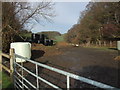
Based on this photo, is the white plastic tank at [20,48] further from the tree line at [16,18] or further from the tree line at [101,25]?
the tree line at [101,25]

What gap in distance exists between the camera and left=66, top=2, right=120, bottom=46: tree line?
25.2 m

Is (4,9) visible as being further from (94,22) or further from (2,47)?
(94,22)

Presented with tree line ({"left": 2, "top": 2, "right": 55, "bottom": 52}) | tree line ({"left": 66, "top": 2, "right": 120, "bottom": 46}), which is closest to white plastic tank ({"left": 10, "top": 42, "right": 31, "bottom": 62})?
tree line ({"left": 2, "top": 2, "right": 55, "bottom": 52})

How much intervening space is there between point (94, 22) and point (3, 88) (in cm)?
2638

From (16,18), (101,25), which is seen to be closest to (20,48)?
(16,18)

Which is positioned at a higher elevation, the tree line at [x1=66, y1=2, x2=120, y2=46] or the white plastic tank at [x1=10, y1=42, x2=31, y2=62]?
the tree line at [x1=66, y1=2, x2=120, y2=46]

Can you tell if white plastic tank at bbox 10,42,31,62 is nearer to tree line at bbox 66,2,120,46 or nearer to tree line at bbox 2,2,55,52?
tree line at bbox 2,2,55,52

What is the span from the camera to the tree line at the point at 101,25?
992 inches

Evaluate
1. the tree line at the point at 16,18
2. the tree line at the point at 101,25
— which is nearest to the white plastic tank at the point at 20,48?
the tree line at the point at 16,18

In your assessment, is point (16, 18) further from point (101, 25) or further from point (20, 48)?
point (101, 25)

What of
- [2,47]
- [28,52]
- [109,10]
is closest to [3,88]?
[28,52]

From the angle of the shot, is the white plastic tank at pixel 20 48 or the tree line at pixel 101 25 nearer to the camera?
the white plastic tank at pixel 20 48

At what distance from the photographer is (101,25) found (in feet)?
92.9

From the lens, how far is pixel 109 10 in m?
26.5
